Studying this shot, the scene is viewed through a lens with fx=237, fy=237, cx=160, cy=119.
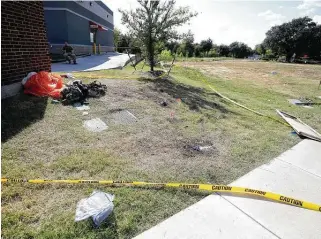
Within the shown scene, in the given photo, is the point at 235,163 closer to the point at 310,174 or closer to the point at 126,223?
the point at 310,174

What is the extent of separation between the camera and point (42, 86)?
622 cm

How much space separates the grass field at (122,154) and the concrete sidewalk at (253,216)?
183 mm

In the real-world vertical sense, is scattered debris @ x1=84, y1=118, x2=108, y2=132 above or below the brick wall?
below

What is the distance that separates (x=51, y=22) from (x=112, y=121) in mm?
21291

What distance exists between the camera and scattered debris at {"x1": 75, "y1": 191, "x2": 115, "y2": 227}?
8.54ft

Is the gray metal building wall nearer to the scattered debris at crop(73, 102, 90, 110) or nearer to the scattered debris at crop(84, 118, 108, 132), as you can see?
the scattered debris at crop(73, 102, 90, 110)

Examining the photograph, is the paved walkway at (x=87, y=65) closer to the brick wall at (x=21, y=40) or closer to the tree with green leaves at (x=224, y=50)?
the brick wall at (x=21, y=40)

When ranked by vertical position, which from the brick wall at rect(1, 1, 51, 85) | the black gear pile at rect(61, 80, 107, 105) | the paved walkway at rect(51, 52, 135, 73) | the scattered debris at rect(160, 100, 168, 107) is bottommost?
the paved walkway at rect(51, 52, 135, 73)

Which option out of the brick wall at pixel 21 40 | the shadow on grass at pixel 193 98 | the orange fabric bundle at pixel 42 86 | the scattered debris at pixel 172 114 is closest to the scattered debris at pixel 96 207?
the scattered debris at pixel 172 114

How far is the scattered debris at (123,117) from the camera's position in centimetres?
560

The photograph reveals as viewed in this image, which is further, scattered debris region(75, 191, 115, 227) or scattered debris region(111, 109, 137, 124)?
scattered debris region(111, 109, 137, 124)

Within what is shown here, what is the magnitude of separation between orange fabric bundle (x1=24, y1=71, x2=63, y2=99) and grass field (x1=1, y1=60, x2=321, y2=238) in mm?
329

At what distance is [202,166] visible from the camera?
402 cm

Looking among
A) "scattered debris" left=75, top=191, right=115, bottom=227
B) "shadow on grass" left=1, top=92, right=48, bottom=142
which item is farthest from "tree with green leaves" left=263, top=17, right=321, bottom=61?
"scattered debris" left=75, top=191, right=115, bottom=227
